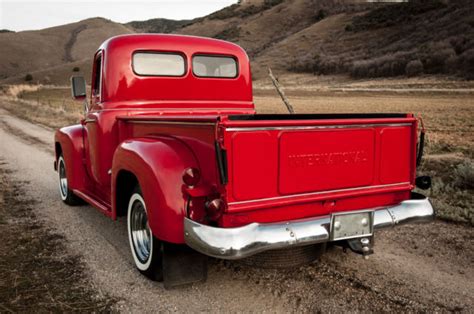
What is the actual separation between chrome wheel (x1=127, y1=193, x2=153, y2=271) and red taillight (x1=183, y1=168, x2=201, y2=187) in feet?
2.58

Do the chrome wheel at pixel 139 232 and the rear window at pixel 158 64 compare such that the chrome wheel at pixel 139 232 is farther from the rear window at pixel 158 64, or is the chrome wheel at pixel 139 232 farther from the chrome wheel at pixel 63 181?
the chrome wheel at pixel 63 181

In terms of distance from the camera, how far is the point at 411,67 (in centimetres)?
4294

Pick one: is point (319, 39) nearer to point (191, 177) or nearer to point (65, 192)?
point (65, 192)

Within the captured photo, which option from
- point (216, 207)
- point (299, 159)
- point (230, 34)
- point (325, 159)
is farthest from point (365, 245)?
point (230, 34)

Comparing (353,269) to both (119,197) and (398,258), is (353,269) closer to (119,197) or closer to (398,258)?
(398,258)

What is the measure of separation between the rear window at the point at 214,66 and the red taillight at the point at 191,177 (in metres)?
2.17

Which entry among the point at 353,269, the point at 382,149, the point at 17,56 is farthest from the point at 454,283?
the point at 17,56

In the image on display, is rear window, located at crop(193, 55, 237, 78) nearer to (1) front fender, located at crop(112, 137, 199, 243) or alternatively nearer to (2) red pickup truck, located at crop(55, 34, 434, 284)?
(2) red pickup truck, located at crop(55, 34, 434, 284)

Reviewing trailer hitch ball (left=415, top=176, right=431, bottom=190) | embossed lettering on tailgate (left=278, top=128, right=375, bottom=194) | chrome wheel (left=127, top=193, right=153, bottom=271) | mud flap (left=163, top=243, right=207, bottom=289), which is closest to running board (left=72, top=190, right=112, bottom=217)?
chrome wheel (left=127, top=193, right=153, bottom=271)

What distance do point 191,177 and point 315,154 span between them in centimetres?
87

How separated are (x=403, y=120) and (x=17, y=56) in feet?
412

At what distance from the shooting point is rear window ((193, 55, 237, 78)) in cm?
480

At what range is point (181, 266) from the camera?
3168 mm

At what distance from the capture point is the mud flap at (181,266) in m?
→ 3.11
